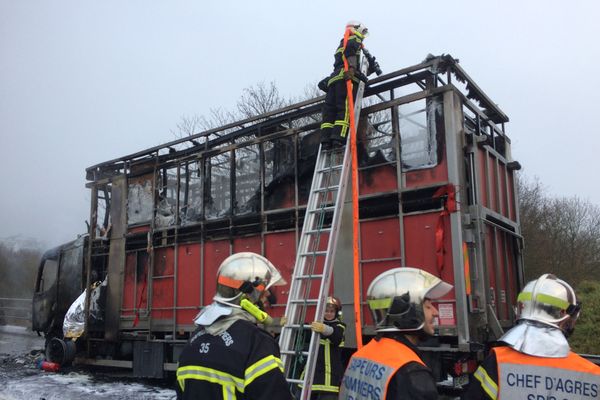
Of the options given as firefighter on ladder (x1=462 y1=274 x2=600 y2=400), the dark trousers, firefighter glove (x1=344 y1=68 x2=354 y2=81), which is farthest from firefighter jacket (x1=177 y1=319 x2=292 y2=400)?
firefighter glove (x1=344 y1=68 x2=354 y2=81)

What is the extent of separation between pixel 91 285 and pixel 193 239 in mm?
3027

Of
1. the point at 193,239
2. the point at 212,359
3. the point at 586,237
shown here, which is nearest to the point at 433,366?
the point at 212,359

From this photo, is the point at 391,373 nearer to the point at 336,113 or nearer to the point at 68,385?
the point at 336,113

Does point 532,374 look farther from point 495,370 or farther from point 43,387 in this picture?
point 43,387

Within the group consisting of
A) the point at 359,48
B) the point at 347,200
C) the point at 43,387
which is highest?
the point at 359,48

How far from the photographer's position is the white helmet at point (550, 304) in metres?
2.28

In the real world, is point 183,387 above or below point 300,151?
below

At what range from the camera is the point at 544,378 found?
83.0 inches

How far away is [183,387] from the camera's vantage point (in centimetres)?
246

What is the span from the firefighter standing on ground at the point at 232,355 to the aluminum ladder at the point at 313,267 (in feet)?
5.58

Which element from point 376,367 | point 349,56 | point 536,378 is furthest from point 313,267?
point 536,378

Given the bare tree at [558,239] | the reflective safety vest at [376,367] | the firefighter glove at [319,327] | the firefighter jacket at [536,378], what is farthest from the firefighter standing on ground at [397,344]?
the bare tree at [558,239]

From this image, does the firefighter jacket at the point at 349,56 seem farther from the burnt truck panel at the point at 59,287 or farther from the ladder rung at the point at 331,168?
the burnt truck panel at the point at 59,287

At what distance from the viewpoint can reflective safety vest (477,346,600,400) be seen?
2.07 m
